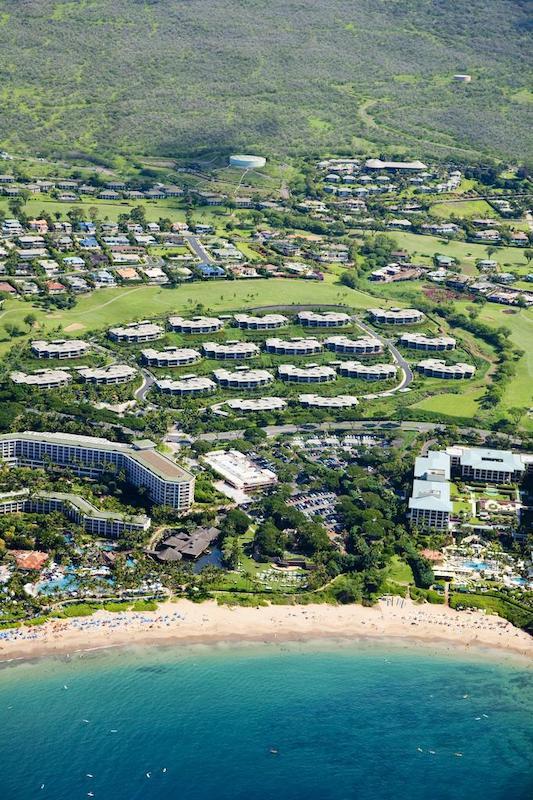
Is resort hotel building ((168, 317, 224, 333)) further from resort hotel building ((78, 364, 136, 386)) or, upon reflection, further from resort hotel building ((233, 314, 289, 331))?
resort hotel building ((78, 364, 136, 386))

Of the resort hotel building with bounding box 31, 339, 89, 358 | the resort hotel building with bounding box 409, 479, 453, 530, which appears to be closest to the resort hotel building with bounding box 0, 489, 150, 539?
the resort hotel building with bounding box 409, 479, 453, 530

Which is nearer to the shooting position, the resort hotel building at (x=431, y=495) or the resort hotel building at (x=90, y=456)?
the resort hotel building at (x=431, y=495)

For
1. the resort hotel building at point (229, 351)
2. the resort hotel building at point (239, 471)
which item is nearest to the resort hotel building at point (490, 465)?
the resort hotel building at point (239, 471)

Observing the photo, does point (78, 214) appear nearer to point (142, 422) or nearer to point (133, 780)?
point (142, 422)

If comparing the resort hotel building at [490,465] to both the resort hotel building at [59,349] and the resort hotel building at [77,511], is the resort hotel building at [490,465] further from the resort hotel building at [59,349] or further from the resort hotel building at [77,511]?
the resort hotel building at [59,349]

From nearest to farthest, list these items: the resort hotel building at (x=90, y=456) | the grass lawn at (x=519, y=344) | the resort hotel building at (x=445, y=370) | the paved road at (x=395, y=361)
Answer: the resort hotel building at (x=90, y=456), the grass lawn at (x=519, y=344), the paved road at (x=395, y=361), the resort hotel building at (x=445, y=370)

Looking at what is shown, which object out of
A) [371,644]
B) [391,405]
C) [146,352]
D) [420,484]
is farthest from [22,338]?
[371,644]
